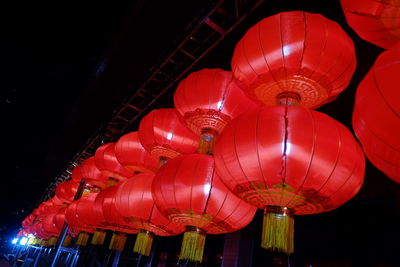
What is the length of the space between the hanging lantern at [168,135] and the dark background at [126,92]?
4.32 feet

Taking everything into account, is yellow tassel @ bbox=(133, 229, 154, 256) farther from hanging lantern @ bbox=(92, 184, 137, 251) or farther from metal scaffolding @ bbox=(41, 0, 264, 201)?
metal scaffolding @ bbox=(41, 0, 264, 201)

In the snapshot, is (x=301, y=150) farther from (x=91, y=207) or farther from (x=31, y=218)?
(x=31, y=218)

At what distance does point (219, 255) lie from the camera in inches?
162

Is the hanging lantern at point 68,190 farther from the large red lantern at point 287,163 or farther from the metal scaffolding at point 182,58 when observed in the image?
the large red lantern at point 287,163

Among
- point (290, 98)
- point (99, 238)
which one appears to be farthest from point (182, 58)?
point (99, 238)

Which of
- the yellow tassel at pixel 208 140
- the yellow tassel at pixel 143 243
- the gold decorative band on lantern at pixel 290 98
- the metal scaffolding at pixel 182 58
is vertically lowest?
the yellow tassel at pixel 143 243

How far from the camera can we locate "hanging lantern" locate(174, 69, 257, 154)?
2.37m

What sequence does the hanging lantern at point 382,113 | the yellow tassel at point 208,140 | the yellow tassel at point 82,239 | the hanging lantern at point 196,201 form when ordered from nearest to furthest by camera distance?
the hanging lantern at point 382,113 < the hanging lantern at point 196,201 < the yellow tassel at point 208,140 < the yellow tassel at point 82,239

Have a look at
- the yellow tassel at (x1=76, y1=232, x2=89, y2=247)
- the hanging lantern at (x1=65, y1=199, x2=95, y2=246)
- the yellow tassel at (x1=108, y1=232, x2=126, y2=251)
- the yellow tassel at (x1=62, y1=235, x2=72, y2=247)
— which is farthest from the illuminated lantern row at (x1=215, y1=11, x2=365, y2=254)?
the yellow tassel at (x1=62, y1=235, x2=72, y2=247)

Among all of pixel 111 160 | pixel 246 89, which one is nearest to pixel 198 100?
pixel 246 89

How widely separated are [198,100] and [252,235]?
207 cm

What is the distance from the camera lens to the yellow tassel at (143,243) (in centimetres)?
274

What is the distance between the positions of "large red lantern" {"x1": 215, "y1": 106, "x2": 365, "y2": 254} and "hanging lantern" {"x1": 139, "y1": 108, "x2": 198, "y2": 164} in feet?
4.32

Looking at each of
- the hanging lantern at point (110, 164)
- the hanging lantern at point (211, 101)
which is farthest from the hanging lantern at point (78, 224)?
the hanging lantern at point (211, 101)
